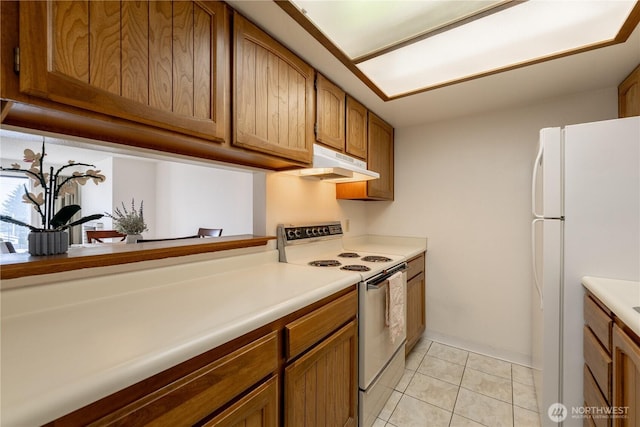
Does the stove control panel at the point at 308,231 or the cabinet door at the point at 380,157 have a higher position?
the cabinet door at the point at 380,157

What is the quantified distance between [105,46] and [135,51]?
0.08m

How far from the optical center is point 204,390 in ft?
2.35

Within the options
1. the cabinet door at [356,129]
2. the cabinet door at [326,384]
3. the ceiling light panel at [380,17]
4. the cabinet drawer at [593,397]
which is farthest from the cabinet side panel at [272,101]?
the cabinet drawer at [593,397]

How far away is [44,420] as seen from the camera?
46 centimetres

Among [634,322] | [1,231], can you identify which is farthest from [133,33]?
[1,231]

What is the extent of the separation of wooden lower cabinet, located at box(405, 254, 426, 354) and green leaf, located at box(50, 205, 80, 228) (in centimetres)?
207

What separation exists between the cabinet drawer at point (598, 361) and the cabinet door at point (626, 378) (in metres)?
0.05

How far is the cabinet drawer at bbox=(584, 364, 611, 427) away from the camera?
3.64 ft

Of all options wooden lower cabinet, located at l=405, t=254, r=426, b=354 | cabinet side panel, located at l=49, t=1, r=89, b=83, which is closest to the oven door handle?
wooden lower cabinet, located at l=405, t=254, r=426, b=354

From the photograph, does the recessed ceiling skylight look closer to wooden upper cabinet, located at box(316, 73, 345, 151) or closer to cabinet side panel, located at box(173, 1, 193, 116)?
wooden upper cabinet, located at box(316, 73, 345, 151)

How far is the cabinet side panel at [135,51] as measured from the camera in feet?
2.77

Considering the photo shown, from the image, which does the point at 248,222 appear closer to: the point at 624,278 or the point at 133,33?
the point at 133,33

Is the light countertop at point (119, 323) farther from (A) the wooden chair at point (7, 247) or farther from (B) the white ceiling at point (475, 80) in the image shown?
(B) the white ceiling at point (475, 80)

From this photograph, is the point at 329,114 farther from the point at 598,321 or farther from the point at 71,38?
the point at 598,321
